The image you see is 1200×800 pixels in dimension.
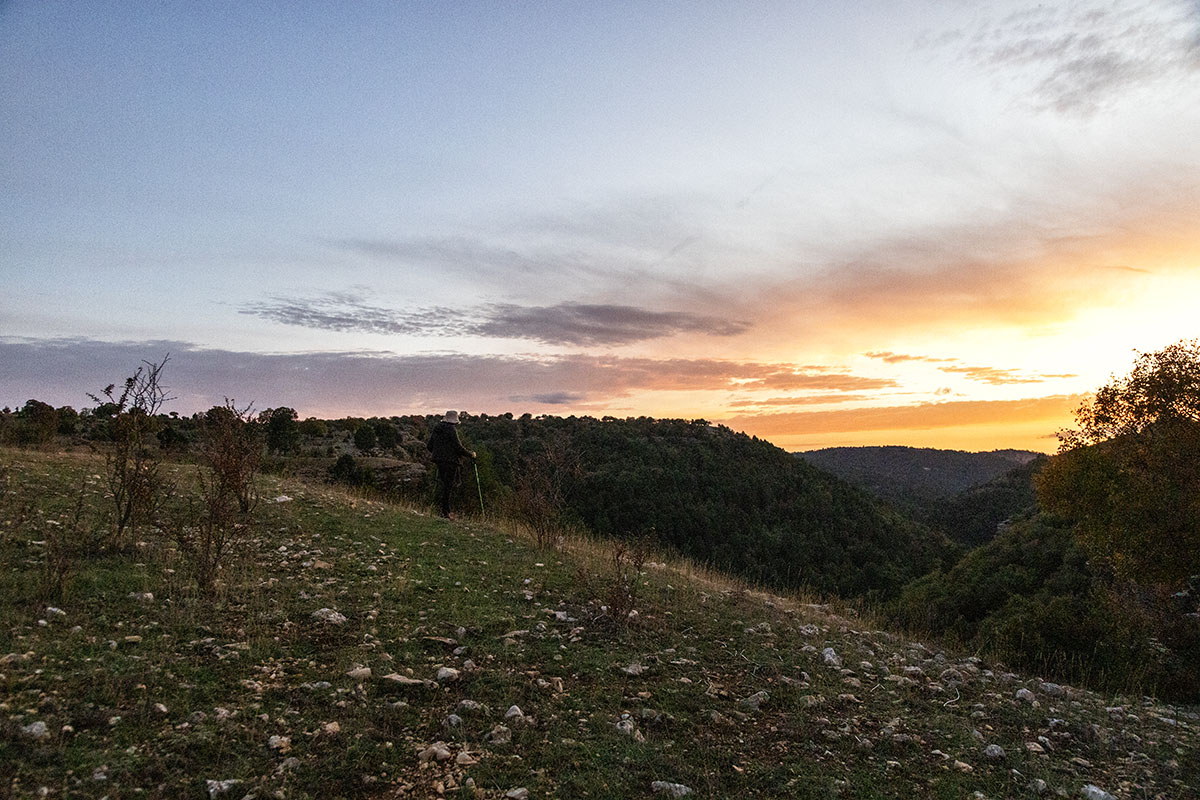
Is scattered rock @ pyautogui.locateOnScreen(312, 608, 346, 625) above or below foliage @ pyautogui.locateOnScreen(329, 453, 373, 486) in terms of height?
below

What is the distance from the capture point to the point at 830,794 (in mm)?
4148

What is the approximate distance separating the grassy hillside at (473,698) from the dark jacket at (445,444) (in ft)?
16.5

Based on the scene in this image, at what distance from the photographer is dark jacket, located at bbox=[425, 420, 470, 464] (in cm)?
1364

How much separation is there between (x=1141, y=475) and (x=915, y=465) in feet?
382

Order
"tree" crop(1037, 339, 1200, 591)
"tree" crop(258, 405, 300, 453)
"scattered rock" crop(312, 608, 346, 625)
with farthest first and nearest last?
"tree" crop(258, 405, 300, 453), "tree" crop(1037, 339, 1200, 591), "scattered rock" crop(312, 608, 346, 625)

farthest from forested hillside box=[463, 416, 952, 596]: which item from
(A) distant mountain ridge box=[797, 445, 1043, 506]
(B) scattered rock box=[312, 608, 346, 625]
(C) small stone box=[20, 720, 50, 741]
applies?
(A) distant mountain ridge box=[797, 445, 1043, 506]

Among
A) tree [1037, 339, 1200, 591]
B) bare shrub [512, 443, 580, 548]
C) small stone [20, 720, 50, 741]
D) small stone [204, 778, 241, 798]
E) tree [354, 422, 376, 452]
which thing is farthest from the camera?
tree [354, 422, 376, 452]

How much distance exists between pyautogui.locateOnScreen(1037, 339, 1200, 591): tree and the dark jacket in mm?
16520

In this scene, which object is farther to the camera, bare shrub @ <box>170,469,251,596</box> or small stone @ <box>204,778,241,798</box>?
bare shrub @ <box>170,469,251,596</box>

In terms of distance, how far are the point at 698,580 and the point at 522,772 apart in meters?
7.69

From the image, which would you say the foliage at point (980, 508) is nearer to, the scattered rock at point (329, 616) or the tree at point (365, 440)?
the tree at point (365, 440)

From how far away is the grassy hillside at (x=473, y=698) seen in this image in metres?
3.93

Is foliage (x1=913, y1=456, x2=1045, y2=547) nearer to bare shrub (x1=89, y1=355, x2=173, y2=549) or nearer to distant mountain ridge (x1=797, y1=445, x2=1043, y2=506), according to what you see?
distant mountain ridge (x1=797, y1=445, x2=1043, y2=506)

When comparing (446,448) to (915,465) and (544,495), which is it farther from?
(915,465)
